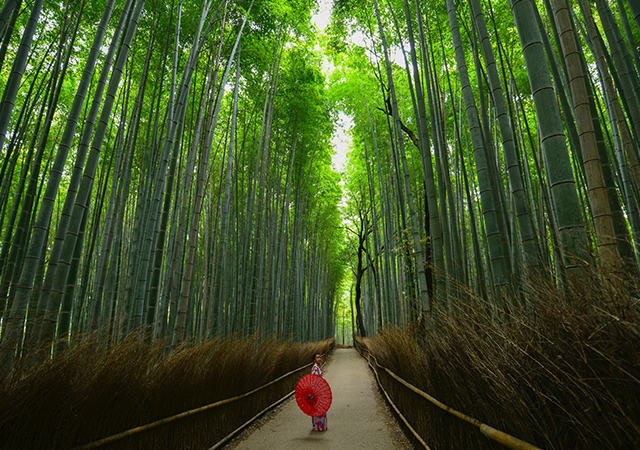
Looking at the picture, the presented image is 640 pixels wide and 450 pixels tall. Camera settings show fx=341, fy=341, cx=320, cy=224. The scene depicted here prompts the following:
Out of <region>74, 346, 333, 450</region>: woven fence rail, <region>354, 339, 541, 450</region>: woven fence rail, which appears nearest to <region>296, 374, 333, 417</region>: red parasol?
<region>74, 346, 333, 450</region>: woven fence rail

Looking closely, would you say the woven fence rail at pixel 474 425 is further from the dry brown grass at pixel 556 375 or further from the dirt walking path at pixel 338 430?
the dirt walking path at pixel 338 430

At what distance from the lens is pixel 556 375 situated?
92 centimetres

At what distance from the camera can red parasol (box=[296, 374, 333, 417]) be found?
311cm

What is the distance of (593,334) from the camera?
2.46ft

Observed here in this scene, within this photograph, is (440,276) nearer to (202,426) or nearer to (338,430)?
Answer: (338,430)

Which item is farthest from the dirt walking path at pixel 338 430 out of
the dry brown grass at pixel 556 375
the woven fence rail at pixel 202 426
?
the dry brown grass at pixel 556 375

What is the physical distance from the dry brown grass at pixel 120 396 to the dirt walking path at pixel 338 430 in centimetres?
34

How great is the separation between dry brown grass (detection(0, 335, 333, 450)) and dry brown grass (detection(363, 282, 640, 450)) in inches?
61.0

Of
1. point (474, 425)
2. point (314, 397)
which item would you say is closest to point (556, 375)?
point (474, 425)

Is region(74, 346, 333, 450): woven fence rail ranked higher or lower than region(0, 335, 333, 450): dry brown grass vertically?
lower

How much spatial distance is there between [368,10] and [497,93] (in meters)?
3.63

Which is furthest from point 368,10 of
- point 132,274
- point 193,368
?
point 193,368

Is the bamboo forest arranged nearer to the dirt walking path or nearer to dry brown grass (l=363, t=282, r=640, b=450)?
dry brown grass (l=363, t=282, r=640, b=450)

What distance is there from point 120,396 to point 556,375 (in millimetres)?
1763
